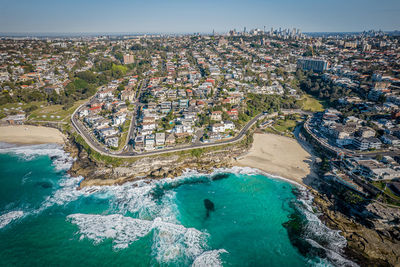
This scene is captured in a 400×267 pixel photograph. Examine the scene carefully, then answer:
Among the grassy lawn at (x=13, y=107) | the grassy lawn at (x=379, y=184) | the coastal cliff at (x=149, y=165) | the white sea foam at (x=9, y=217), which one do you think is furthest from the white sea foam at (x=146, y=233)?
the grassy lawn at (x=13, y=107)

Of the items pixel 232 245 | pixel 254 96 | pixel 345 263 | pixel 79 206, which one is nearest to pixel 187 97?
pixel 254 96

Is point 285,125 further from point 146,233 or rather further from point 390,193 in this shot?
point 146,233

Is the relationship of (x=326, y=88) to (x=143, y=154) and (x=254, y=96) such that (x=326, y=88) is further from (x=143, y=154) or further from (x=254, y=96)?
(x=143, y=154)

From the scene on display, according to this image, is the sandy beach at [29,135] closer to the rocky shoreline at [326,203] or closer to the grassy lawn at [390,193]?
the rocky shoreline at [326,203]

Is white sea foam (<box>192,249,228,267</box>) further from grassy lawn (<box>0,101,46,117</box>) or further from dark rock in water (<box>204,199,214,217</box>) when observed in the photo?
grassy lawn (<box>0,101,46,117</box>)

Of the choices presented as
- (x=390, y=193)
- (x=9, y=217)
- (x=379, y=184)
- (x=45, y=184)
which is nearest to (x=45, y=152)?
(x=45, y=184)

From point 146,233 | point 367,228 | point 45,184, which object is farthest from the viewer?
point 45,184
